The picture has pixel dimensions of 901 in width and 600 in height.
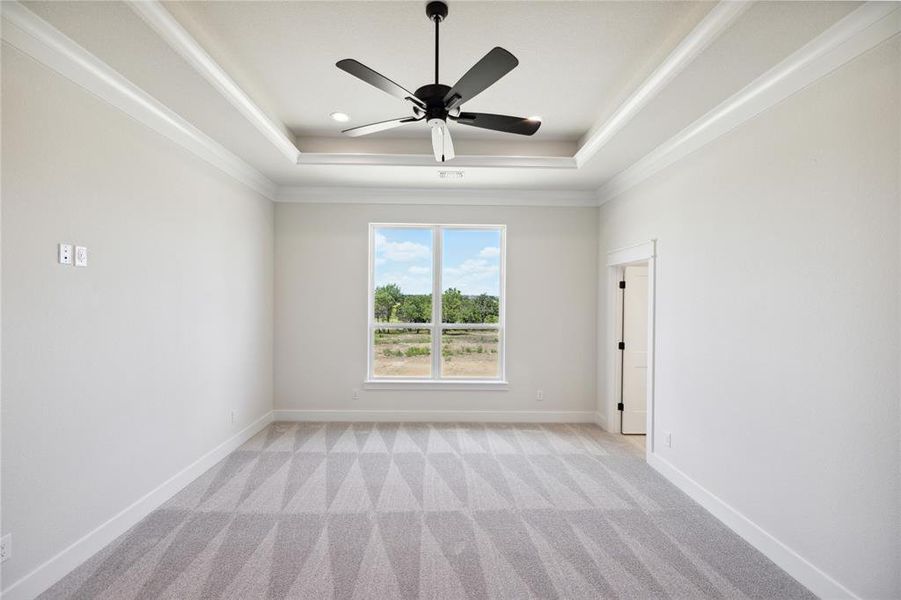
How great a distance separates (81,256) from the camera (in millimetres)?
2367

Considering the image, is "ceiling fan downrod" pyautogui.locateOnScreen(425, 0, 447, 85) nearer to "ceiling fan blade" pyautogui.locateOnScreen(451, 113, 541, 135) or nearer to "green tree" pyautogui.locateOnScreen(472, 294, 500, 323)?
"ceiling fan blade" pyautogui.locateOnScreen(451, 113, 541, 135)

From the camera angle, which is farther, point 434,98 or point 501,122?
point 501,122

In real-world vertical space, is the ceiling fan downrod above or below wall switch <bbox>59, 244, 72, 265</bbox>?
above

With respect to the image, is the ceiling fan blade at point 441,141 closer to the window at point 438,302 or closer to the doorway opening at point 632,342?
the window at point 438,302

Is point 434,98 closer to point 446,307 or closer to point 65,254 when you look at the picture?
point 65,254

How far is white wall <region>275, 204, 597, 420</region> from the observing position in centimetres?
506

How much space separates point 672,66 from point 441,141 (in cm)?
137

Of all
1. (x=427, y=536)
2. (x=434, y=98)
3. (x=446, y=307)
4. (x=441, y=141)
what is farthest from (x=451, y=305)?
(x=434, y=98)

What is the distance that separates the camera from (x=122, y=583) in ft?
7.20

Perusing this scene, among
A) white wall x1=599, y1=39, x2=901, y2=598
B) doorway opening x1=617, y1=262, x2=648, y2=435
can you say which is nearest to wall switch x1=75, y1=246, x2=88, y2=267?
white wall x1=599, y1=39, x2=901, y2=598

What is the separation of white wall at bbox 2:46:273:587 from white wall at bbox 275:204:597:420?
1.19 meters

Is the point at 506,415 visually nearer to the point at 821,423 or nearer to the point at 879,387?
the point at 821,423

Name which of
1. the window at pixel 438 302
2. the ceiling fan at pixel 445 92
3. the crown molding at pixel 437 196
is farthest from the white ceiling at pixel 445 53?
the window at pixel 438 302

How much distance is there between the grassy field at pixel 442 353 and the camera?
5223 millimetres
